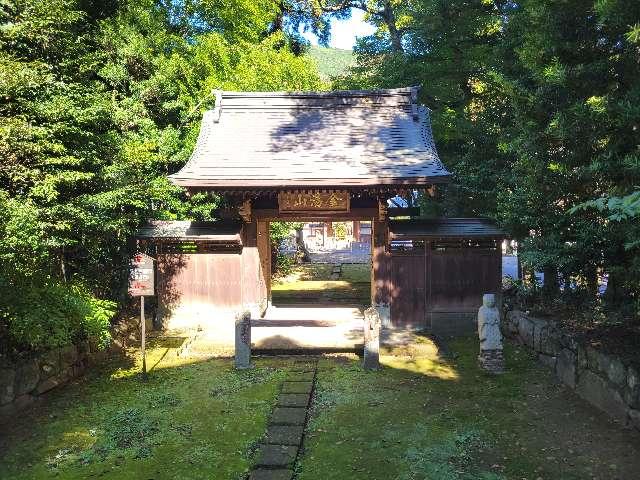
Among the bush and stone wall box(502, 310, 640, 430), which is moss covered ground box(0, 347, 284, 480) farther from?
stone wall box(502, 310, 640, 430)

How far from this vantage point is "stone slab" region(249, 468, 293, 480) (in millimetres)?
5527

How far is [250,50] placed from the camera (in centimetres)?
1878

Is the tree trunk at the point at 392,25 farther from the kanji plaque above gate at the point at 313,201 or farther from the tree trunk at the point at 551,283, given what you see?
the tree trunk at the point at 551,283

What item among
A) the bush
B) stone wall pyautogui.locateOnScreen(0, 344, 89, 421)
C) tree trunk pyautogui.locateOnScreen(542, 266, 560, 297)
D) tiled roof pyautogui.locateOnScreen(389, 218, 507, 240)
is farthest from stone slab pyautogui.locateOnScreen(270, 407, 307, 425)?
tree trunk pyautogui.locateOnScreen(542, 266, 560, 297)

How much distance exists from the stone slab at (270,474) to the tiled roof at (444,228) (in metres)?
7.51

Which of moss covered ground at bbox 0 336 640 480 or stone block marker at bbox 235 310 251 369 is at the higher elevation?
stone block marker at bbox 235 310 251 369

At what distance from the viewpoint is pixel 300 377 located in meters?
8.98

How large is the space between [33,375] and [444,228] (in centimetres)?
955

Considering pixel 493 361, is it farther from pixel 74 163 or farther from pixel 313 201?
pixel 74 163

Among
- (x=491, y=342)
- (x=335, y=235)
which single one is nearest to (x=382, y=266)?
(x=491, y=342)

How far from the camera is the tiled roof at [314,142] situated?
36.6 feet

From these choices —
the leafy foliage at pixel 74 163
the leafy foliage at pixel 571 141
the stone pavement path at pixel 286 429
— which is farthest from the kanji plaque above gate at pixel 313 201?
the stone pavement path at pixel 286 429

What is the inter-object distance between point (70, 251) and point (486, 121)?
12319 mm

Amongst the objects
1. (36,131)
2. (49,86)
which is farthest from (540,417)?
(49,86)
